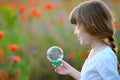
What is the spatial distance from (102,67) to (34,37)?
1.74 metres

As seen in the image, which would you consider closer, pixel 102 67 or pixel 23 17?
pixel 102 67

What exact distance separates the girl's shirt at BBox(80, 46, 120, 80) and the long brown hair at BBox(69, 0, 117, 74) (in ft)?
0.33

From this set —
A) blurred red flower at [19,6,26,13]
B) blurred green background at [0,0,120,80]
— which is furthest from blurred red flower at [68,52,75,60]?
blurred red flower at [19,6,26,13]

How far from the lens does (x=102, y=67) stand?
102 inches

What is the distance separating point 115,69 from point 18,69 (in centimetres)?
157

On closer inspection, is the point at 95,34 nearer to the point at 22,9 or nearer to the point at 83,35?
the point at 83,35

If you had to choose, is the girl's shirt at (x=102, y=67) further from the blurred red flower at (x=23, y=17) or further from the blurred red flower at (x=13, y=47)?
the blurred red flower at (x=23, y=17)

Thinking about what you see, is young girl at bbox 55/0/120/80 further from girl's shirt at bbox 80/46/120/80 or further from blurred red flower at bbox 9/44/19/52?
blurred red flower at bbox 9/44/19/52

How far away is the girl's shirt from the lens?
2598mm

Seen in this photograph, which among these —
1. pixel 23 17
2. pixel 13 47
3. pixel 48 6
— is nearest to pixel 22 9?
pixel 23 17

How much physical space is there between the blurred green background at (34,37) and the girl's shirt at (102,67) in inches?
55.8

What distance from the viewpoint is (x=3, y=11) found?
163 inches

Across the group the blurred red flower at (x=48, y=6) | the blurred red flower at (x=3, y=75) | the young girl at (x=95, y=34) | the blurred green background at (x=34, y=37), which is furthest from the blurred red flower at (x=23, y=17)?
the young girl at (x=95, y=34)

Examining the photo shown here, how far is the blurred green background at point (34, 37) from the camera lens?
4055 millimetres
